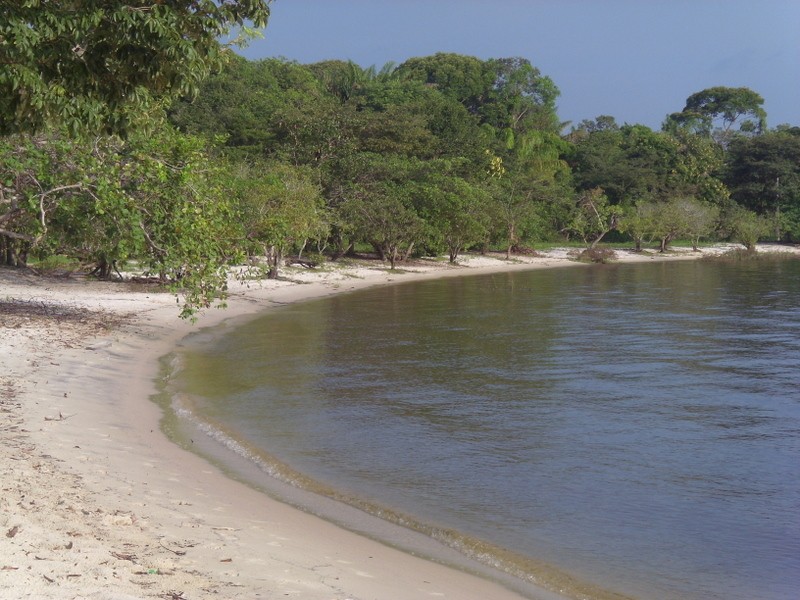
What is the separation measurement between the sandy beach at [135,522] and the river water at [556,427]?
1250 mm

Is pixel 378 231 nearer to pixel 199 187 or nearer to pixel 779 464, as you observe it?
pixel 199 187

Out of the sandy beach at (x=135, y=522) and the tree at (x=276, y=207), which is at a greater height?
the tree at (x=276, y=207)

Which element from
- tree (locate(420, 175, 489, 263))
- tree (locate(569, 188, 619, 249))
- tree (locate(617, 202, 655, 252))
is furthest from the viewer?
tree (locate(617, 202, 655, 252))

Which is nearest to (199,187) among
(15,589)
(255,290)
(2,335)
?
(2,335)

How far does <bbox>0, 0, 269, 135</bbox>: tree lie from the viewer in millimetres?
8508

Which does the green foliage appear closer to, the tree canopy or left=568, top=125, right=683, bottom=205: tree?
the tree canopy

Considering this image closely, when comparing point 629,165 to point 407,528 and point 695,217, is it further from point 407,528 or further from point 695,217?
point 407,528

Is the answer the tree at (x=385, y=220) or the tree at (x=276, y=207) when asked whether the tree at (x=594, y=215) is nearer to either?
the tree at (x=385, y=220)

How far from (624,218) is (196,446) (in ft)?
225

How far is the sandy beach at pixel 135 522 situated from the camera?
6.46m

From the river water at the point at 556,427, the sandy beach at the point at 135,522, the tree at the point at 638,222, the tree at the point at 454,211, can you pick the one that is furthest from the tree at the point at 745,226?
the sandy beach at the point at 135,522

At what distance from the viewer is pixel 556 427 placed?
14.6 metres

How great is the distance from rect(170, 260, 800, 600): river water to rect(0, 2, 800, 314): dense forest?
342 centimetres

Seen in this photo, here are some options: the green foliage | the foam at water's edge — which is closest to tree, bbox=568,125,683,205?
the green foliage
